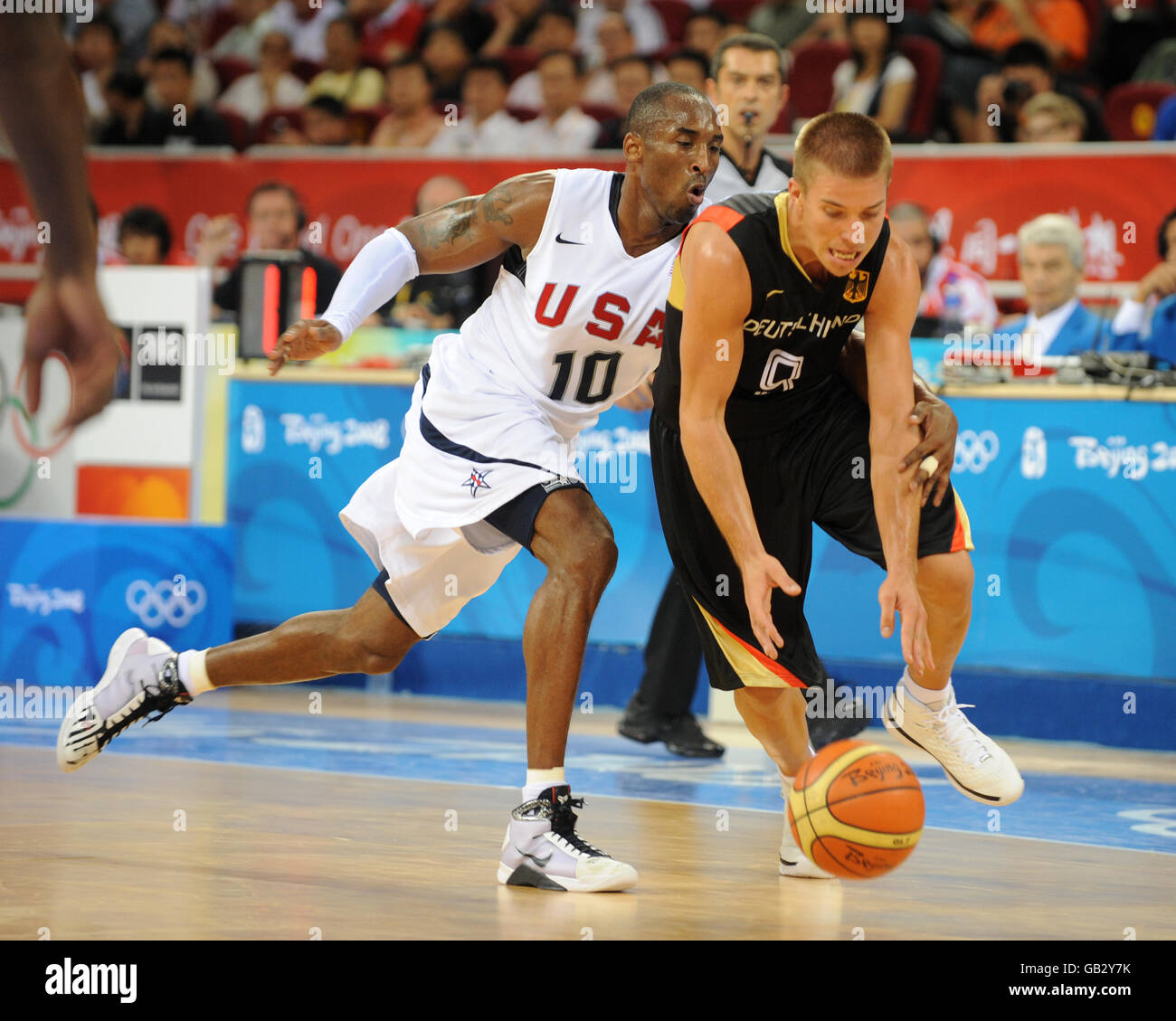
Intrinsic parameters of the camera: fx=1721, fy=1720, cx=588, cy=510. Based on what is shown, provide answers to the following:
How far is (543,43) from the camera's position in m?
12.0

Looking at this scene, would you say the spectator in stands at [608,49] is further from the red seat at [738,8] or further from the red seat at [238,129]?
the red seat at [238,129]

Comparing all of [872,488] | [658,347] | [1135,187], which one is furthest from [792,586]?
[1135,187]

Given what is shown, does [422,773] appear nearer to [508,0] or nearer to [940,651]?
[940,651]

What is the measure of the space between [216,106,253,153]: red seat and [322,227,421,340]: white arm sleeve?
26.7 feet

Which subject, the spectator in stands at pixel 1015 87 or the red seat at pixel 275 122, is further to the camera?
the red seat at pixel 275 122

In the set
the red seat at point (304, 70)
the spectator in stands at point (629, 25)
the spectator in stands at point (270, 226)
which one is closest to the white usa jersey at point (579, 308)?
the spectator in stands at point (270, 226)

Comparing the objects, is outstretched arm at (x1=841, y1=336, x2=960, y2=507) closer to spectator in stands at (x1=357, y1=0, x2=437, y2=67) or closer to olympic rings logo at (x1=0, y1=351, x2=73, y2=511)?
olympic rings logo at (x1=0, y1=351, x2=73, y2=511)

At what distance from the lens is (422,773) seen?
228 inches

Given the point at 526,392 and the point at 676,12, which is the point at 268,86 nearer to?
the point at 676,12

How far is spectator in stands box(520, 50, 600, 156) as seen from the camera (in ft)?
34.7

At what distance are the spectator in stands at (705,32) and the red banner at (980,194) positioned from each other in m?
1.72

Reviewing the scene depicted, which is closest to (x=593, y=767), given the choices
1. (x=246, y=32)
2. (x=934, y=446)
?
(x=934, y=446)

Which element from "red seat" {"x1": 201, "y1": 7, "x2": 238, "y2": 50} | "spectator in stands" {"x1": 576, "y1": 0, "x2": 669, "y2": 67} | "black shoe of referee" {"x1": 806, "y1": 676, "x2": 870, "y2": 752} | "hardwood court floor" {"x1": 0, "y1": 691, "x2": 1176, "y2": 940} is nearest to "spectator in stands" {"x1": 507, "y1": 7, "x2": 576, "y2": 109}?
"spectator in stands" {"x1": 576, "y1": 0, "x2": 669, "y2": 67}

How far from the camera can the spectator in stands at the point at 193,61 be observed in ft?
41.6
